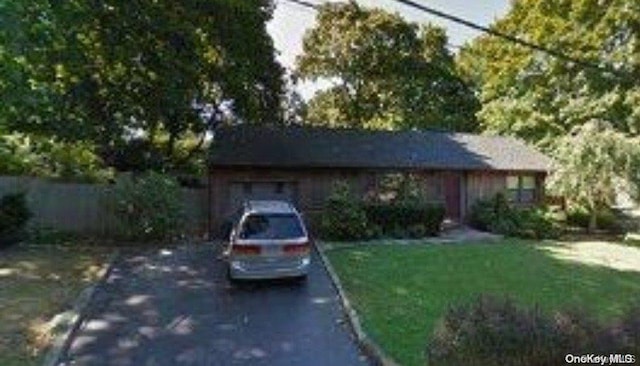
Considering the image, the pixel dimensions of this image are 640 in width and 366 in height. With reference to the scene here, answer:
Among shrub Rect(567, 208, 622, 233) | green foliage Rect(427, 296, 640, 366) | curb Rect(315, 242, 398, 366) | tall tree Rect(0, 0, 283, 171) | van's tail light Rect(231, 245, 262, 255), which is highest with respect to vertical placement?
tall tree Rect(0, 0, 283, 171)

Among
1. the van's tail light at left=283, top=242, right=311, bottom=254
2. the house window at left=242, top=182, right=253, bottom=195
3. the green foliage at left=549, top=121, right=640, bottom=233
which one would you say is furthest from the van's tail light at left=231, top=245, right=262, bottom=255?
the green foliage at left=549, top=121, right=640, bottom=233

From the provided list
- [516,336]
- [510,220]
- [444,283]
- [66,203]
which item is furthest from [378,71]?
[516,336]

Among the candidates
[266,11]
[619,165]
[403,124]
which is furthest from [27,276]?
[403,124]

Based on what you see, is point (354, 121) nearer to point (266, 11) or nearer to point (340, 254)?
point (266, 11)

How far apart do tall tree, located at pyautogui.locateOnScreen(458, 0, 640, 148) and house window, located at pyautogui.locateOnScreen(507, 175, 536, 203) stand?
6263 millimetres

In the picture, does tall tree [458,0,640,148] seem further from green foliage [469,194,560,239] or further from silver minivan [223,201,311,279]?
silver minivan [223,201,311,279]

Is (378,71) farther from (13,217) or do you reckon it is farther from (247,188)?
(13,217)

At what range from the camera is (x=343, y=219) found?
2461 cm

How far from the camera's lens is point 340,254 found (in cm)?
2147

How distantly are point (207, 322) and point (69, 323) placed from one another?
2.51m

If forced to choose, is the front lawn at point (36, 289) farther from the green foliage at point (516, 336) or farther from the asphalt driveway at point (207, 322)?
the green foliage at point (516, 336)

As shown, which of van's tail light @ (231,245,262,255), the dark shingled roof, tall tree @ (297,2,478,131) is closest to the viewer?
van's tail light @ (231,245,262,255)

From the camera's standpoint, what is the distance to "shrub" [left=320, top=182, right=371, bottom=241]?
2461 cm

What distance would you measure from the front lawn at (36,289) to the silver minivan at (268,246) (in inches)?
142
